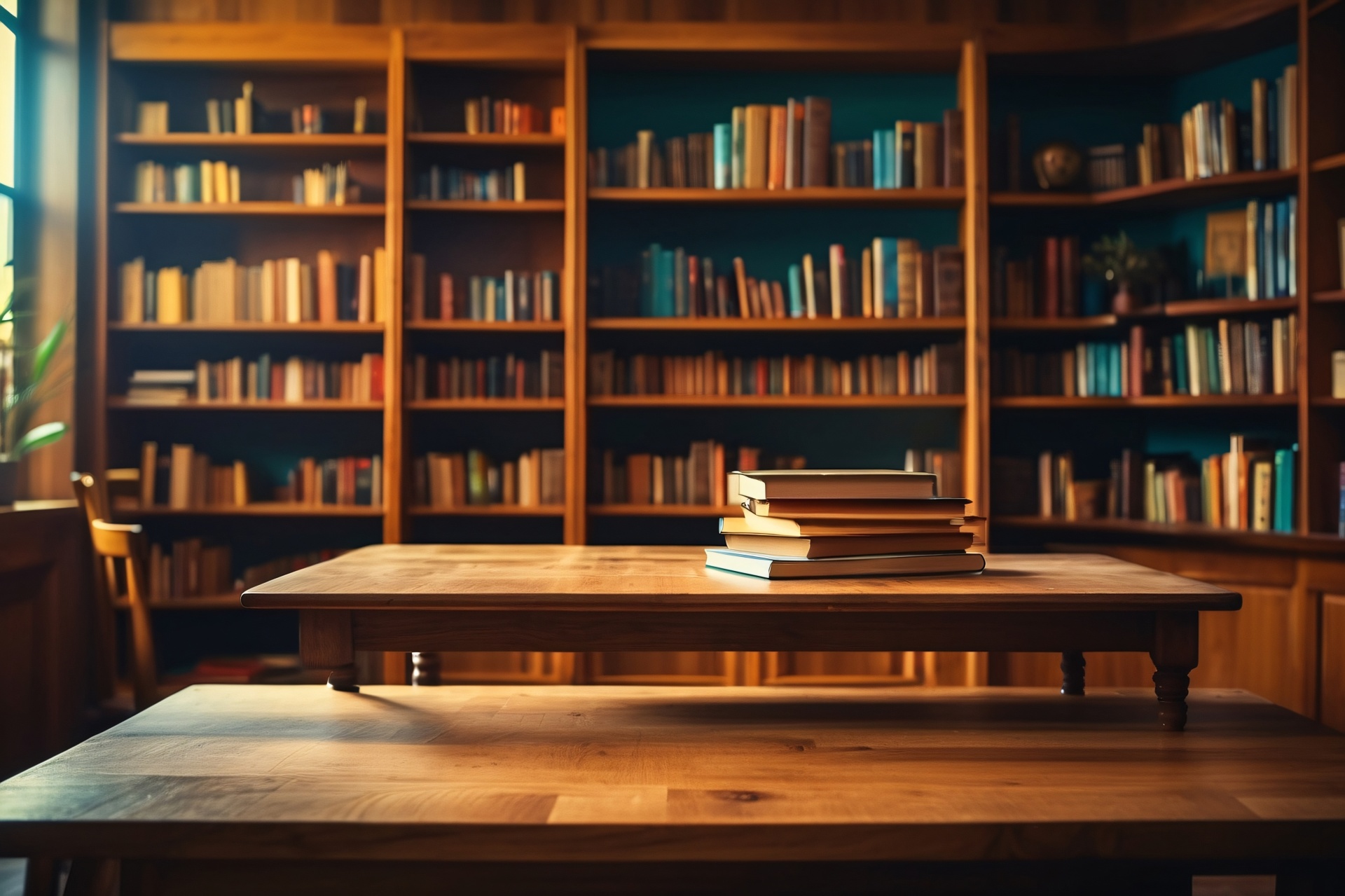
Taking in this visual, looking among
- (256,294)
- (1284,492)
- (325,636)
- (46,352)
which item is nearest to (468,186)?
(256,294)

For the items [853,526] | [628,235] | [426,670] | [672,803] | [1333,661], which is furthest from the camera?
[628,235]

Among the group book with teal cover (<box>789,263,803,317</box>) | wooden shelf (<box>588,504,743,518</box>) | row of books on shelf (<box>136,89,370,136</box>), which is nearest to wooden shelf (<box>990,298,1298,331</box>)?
book with teal cover (<box>789,263,803,317</box>)

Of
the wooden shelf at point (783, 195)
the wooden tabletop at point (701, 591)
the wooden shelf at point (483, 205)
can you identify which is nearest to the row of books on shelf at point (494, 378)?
the wooden shelf at point (483, 205)

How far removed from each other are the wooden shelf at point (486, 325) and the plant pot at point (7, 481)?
134 cm

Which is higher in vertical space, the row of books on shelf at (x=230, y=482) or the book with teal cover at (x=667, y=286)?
the book with teal cover at (x=667, y=286)

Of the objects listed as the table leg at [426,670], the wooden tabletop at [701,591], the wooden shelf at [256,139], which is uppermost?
the wooden shelf at [256,139]

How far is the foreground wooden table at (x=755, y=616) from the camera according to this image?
1.25 meters

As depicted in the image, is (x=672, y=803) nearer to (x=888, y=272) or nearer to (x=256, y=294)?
(x=888, y=272)

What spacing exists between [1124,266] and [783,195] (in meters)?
1.29

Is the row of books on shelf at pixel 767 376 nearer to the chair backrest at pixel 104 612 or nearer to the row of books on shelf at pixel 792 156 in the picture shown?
the row of books on shelf at pixel 792 156

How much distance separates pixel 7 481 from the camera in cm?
287

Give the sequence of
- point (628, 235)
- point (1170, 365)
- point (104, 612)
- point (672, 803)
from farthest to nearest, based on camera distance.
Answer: point (628, 235)
point (1170, 365)
point (104, 612)
point (672, 803)

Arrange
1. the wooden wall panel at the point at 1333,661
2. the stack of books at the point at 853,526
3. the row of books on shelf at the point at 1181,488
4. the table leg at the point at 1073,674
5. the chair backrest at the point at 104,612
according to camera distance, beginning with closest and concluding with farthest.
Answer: the stack of books at the point at 853,526 < the table leg at the point at 1073,674 < the chair backrest at the point at 104,612 < the wooden wall panel at the point at 1333,661 < the row of books on shelf at the point at 1181,488

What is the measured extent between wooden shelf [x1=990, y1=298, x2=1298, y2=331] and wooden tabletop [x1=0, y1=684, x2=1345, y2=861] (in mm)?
2302
